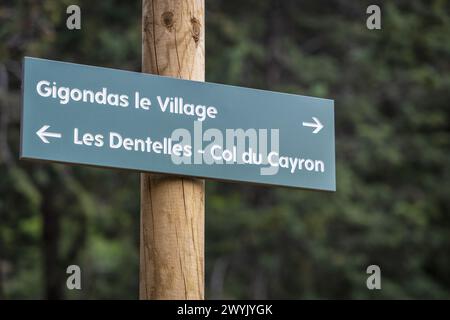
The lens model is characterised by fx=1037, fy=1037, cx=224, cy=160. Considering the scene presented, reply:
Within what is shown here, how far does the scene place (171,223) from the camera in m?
3.82

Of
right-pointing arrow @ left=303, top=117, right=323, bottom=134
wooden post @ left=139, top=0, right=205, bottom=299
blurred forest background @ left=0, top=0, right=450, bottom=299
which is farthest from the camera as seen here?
blurred forest background @ left=0, top=0, right=450, bottom=299

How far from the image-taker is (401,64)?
696 inches

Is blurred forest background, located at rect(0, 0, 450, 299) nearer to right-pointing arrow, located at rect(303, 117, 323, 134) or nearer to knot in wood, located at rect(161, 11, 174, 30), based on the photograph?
right-pointing arrow, located at rect(303, 117, 323, 134)

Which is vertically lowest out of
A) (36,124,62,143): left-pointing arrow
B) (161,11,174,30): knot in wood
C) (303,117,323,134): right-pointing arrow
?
(36,124,62,143): left-pointing arrow

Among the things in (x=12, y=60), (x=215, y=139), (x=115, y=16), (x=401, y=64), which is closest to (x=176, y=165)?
(x=215, y=139)

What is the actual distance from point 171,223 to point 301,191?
13734 mm

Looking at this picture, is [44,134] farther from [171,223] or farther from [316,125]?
[316,125]

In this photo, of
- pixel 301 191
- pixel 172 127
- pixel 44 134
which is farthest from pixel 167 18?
pixel 301 191

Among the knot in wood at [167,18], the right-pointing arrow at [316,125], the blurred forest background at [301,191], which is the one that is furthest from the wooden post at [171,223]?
the blurred forest background at [301,191]

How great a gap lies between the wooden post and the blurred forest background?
36.8ft

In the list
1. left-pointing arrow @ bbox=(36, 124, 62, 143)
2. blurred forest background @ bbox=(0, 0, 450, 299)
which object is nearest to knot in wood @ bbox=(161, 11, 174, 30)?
left-pointing arrow @ bbox=(36, 124, 62, 143)

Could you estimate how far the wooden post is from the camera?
3.79 meters

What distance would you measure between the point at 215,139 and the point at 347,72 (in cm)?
1464

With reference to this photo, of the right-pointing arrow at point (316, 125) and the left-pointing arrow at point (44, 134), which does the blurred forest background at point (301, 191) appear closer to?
the right-pointing arrow at point (316, 125)
